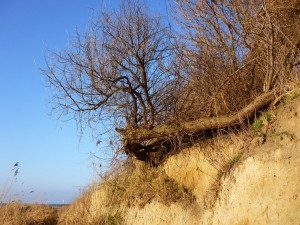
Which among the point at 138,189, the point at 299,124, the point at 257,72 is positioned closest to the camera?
the point at 299,124

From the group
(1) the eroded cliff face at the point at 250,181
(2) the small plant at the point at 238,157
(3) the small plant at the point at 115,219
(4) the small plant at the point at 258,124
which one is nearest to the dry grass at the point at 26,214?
(3) the small plant at the point at 115,219

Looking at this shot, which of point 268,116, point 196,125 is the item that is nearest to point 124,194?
point 196,125

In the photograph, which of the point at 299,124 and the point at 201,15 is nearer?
the point at 299,124

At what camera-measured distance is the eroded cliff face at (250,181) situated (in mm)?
7504

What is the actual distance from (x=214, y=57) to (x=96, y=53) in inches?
138

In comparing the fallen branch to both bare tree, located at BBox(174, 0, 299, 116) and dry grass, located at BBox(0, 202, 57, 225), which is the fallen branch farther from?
dry grass, located at BBox(0, 202, 57, 225)

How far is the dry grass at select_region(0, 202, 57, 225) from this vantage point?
50.6 ft

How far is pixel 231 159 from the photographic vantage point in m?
9.34

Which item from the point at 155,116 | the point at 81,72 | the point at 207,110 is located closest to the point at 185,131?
the point at 207,110

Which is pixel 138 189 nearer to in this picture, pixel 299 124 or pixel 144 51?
pixel 144 51

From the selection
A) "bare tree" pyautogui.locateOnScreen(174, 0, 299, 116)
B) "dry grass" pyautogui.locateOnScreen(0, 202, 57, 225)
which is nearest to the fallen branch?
"bare tree" pyautogui.locateOnScreen(174, 0, 299, 116)

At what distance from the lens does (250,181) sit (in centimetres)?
816

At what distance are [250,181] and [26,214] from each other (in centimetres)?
1149

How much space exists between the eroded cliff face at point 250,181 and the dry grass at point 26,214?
6.66m
